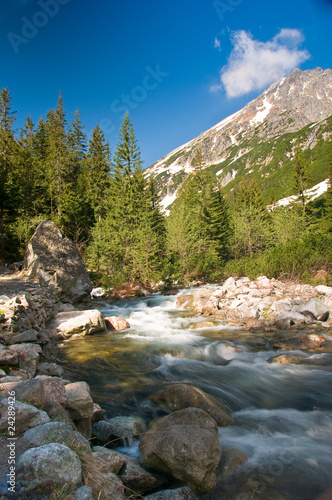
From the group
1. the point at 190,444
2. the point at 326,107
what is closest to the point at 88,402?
the point at 190,444

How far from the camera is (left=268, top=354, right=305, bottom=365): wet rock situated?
298 inches

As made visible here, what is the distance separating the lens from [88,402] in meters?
4.00

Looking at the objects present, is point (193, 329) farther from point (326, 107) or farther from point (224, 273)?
point (326, 107)

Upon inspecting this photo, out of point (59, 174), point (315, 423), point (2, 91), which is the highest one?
point (2, 91)

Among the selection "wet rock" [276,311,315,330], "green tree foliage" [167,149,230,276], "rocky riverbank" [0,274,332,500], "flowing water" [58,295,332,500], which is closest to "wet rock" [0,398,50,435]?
"rocky riverbank" [0,274,332,500]

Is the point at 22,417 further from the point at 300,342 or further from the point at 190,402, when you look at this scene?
the point at 300,342

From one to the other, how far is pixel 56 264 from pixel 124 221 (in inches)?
474

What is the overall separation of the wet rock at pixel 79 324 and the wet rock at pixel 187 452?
22.1 ft

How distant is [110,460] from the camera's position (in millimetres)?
3107

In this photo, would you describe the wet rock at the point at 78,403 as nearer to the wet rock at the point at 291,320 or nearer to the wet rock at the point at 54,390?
the wet rock at the point at 54,390

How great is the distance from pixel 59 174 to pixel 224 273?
19.9 meters

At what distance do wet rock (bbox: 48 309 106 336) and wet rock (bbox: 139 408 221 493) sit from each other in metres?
6.73

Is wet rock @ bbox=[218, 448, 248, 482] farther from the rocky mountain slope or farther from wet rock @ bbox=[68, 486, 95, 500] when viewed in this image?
the rocky mountain slope

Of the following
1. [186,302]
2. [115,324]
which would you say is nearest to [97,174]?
[186,302]
